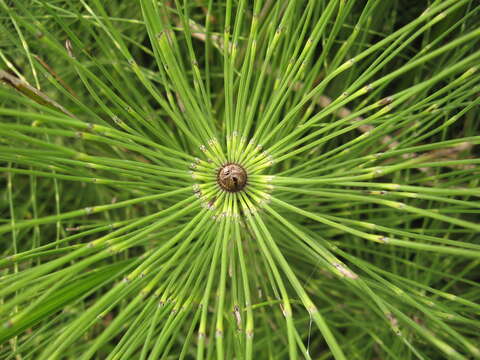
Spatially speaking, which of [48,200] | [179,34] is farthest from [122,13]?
[48,200]

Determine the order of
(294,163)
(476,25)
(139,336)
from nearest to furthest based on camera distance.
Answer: (139,336) < (476,25) < (294,163)

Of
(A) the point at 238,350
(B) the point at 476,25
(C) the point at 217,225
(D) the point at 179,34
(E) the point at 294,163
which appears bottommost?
(A) the point at 238,350

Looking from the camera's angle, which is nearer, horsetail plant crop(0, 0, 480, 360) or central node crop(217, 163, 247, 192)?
horsetail plant crop(0, 0, 480, 360)

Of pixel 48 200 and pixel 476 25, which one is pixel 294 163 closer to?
pixel 476 25

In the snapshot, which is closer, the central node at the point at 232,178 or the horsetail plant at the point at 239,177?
the horsetail plant at the point at 239,177
